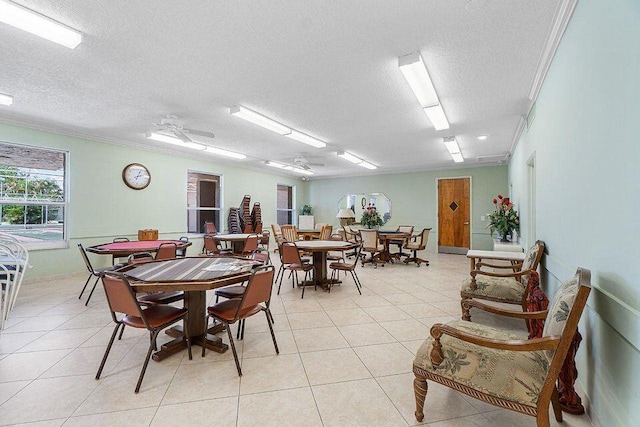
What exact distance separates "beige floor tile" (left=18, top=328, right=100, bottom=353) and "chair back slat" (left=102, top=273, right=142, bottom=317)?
41.2 inches

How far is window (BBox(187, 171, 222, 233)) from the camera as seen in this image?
7.74 metres

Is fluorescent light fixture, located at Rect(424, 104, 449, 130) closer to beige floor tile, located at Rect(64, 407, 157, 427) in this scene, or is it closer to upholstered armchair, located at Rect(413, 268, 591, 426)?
upholstered armchair, located at Rect(413, 268, 591, 426)

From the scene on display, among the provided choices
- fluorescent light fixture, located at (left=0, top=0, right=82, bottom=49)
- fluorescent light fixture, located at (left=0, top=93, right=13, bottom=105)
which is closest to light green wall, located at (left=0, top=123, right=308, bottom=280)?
fluorescent light fixture, located at (left=0, top=93, right=13, bottom=105)

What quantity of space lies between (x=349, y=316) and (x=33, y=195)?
5.73 metres

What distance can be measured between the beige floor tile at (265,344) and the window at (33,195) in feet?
15.3

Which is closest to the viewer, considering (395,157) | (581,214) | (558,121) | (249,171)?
(581,214)

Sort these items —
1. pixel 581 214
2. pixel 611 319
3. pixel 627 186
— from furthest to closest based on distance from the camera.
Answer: pixel 581 214
pixel 611 319
pixel 627 186

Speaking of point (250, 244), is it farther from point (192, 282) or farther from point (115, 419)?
point (115, 419)

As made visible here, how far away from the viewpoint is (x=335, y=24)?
7.14 ft

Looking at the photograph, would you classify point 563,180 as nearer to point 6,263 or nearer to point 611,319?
point 611,319

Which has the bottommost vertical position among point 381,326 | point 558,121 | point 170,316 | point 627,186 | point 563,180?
point 381,326

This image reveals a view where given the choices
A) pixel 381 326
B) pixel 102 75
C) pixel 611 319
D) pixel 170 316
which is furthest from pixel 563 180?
pixel 102 75

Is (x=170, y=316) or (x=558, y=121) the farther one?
(x=558, y=121)

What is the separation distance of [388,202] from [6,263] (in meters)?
8.88
